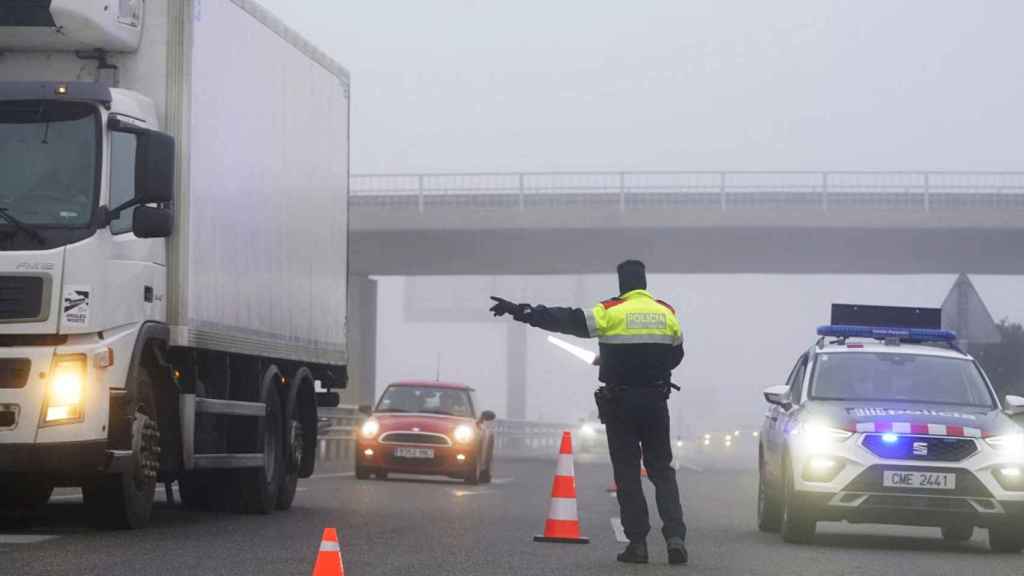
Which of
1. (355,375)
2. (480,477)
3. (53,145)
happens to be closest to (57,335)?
(53,145)

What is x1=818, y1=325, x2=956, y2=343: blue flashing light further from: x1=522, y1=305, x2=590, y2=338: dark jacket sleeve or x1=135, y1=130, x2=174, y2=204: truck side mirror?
x1=135, y1=130, x2=174, y2=204: truck side mirror

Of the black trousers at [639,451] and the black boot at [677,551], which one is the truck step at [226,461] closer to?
the black trousers at [639,451]

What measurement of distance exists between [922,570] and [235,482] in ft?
21.3

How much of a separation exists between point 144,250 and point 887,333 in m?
6.44

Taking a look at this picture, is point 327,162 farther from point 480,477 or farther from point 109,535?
point 480,477

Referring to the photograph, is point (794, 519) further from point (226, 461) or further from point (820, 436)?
point (226, 461)

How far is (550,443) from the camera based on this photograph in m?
77.9

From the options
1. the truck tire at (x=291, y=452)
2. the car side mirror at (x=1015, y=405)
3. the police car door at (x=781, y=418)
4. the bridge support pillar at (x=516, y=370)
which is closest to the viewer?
the car side mirror at (x=1015, y=405)

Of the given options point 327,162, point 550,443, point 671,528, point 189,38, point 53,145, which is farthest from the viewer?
point 550,443

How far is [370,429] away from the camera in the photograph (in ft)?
87.8

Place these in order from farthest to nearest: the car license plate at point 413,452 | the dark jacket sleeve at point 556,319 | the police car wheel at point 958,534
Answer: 1. the car license plate at point 413,452
2. the police car wheel at point 958,534
3. the dark jacket sleeve at point 556,319

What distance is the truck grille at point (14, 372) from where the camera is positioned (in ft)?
41.9

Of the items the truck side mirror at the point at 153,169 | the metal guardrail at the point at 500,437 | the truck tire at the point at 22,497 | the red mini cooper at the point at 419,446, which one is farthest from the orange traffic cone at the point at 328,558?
the metal guardrail at the point at 500,437

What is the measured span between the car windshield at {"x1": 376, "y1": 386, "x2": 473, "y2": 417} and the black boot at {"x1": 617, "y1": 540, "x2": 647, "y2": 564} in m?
15.2
